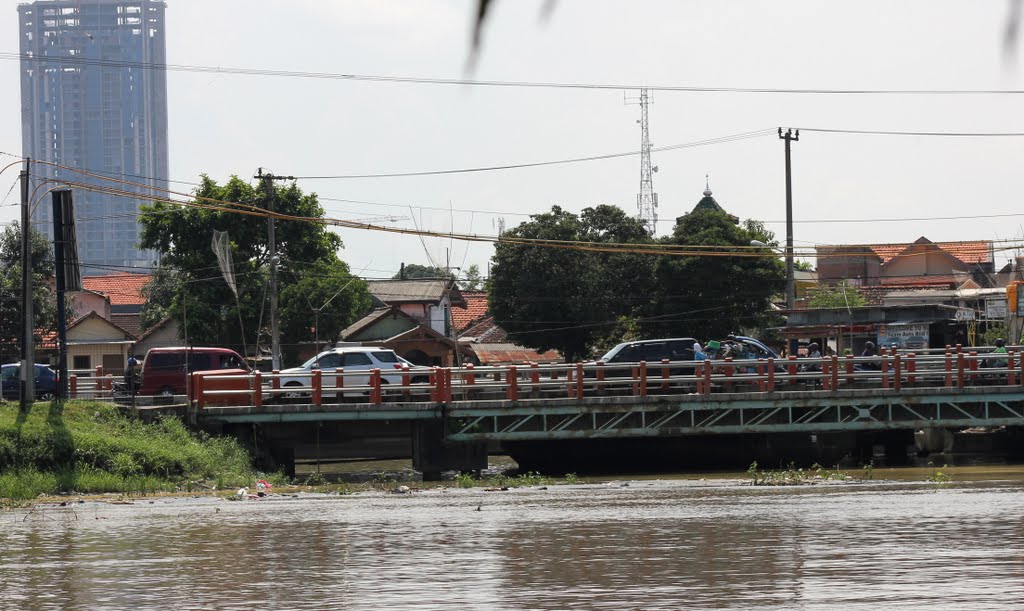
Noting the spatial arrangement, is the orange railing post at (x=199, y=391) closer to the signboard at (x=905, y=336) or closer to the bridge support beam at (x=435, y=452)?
the bridge support beam at (x=435, y=452)

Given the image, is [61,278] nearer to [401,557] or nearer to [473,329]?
[401,557]

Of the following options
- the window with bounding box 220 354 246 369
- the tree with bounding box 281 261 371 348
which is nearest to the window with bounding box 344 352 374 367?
the window with bounding box 220 354 246 369

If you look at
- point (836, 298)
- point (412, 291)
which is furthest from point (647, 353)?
point (412, 291)

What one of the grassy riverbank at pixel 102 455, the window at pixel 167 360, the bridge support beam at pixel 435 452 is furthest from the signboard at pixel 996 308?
the grassy riverbank at pixel 102 455

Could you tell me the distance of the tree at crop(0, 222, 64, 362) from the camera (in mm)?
55188

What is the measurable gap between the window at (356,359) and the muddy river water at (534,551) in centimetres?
1188

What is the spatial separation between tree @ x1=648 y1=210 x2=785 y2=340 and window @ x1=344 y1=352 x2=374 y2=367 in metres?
19.9

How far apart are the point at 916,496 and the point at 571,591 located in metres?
11.5

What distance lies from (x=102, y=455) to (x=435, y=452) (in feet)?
24.1

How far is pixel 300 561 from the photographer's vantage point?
53.6 ft

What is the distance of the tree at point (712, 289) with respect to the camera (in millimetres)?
53688

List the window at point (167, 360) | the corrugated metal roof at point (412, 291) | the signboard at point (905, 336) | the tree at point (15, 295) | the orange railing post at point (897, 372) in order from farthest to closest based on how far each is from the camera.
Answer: the corrugated metal roof at point (412, 291), the tree at point (15, 295), the signboard at point (905, 336), the window at point (167, 360), the orange railing post at point (897, 372)

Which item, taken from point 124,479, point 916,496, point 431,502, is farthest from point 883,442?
point 124,479

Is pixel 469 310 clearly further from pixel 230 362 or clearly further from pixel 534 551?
pixel 534 551
